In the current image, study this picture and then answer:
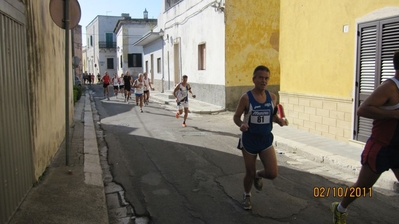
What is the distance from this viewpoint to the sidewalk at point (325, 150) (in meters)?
5.72

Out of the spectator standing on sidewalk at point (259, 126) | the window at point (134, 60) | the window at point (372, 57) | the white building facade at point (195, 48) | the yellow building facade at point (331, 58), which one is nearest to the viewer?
the spectator standing on sidewalk at point (259, 126)

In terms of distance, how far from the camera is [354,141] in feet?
25.8

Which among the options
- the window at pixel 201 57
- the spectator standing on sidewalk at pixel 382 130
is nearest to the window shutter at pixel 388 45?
the spectator standing on sidewalk at pixel 382 130

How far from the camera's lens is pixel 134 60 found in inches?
1753

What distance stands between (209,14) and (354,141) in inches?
442

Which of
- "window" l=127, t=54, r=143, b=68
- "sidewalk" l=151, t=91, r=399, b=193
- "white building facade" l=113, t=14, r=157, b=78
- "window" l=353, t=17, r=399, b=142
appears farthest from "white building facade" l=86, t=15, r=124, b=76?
"window" l=353, t=17, r=399, b=142

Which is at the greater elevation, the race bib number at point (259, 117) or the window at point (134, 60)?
the window at point (134, 60)

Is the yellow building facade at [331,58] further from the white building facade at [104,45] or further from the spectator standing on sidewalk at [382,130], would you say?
the white building facade at [104,45]

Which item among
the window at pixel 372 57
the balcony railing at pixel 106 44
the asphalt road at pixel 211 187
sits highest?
the balcony railing at pixel 106 44

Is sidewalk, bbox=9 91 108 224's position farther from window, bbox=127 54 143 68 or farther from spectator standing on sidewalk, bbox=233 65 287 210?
window, bbox=127 54 143 68

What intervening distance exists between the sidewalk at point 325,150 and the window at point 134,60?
36184 mm

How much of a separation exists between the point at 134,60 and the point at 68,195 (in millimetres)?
40925

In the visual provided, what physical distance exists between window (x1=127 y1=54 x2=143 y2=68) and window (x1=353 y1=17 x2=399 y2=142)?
127 feet

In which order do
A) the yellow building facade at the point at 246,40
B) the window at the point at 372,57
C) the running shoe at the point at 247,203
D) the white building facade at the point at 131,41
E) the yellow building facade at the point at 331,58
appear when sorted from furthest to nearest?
the white building facade at the point at 131,41 < the yellow building facade at the point at 246,40 < the yellow building facade at the point at 331,58 < the window at the point at 372,57 < the running shoe at the point at 247,203
